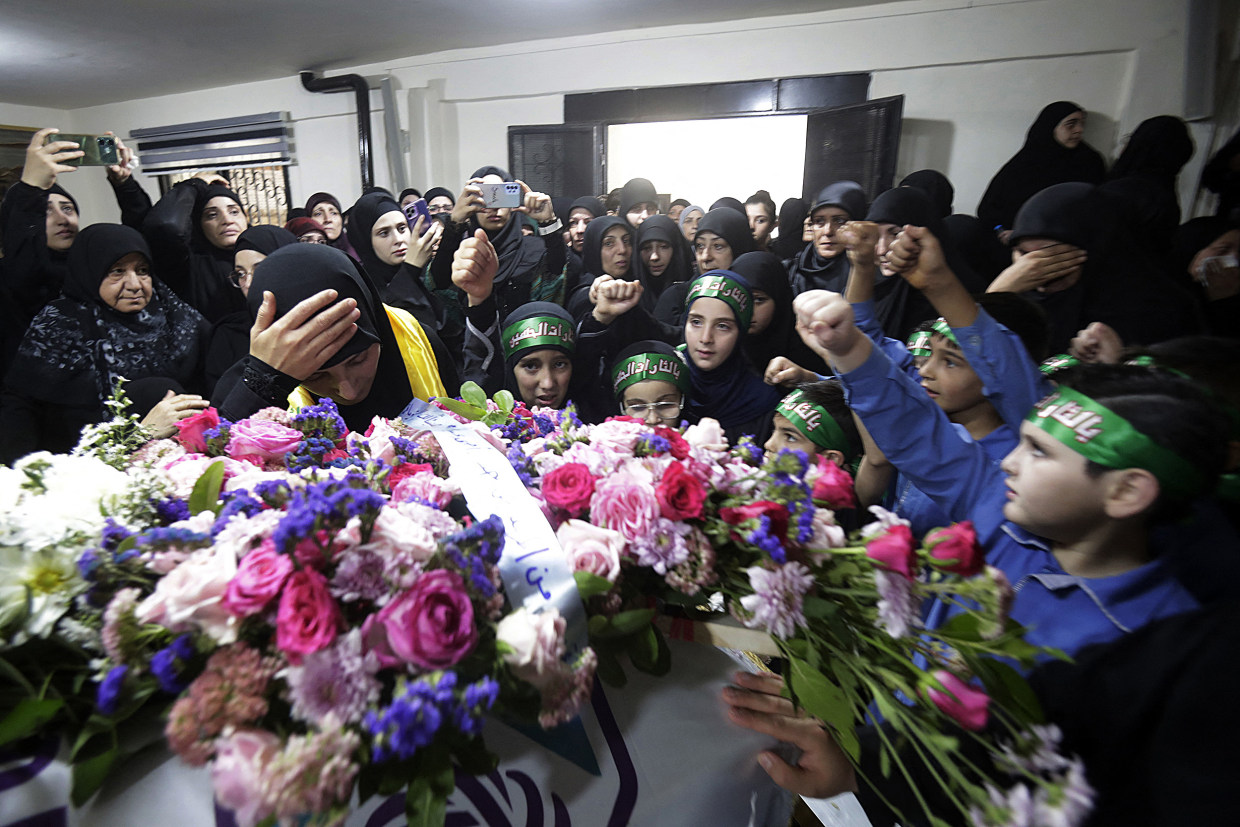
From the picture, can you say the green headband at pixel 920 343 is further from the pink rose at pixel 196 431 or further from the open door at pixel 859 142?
the pink rose at pixel 196 431

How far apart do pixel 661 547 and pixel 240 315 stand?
190 cm

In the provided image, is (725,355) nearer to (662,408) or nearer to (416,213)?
(662,408)

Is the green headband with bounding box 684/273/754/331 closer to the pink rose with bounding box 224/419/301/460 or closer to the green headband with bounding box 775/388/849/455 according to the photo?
the green headband with bounding box 775/388/849/455

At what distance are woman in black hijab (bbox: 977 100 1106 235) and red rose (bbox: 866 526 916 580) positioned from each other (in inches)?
49.6

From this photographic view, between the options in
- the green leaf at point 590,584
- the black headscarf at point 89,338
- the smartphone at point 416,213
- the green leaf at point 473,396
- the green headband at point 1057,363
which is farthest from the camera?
the smartphone at point 416,213

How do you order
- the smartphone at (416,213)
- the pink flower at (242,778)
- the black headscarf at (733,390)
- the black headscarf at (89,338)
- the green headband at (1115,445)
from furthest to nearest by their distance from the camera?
the smartphone at (416,213) → the black headscarf at (733,390) → the black headscarf at (89,338) → the green headband at (1115,445) → the pink flower at (242,778)

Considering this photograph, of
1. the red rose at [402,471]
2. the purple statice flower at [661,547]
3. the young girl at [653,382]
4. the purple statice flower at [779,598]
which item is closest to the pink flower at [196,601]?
the red rose at [402,471]

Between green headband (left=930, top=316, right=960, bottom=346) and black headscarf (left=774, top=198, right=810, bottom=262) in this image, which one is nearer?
green headband (left=930, top=316, right=960, bottom=346)

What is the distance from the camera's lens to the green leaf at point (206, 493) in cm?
80

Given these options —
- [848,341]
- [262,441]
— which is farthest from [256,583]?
[848,341]

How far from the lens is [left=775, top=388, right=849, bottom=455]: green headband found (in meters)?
1.74

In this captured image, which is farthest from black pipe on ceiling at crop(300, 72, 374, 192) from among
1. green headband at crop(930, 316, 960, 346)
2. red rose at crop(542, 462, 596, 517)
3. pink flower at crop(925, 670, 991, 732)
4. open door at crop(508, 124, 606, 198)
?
pink flower at crop(925, 670, 991, 732)

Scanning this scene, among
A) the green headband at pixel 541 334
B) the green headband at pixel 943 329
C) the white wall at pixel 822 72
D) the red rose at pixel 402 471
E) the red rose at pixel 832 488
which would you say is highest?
the white wall at pixel 822 72

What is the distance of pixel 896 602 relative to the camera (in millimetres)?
714
